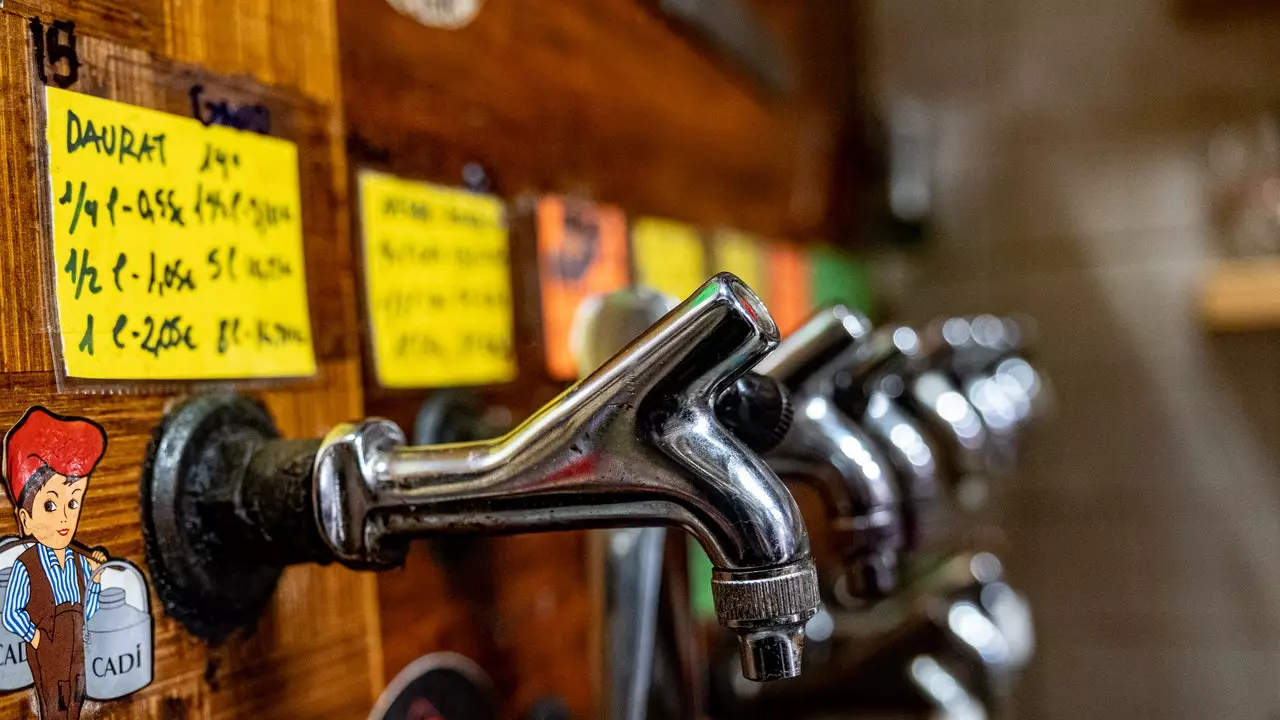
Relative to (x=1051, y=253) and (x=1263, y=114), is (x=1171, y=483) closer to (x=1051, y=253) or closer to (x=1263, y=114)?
(x=1051, y=253)

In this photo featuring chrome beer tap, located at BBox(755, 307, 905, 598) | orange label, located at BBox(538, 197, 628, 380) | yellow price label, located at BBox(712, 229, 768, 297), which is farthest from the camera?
yellow price label, located at BBox(712, 229, 768, 297)

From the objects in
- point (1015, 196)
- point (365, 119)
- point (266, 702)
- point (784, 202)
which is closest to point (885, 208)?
point (1015, 196)

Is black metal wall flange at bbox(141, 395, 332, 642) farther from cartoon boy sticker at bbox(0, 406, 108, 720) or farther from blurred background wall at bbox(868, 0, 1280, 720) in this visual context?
blurred background wall at bbox(868, 0, 1280, 720)

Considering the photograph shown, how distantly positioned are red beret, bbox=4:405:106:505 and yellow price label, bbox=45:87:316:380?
2 cm

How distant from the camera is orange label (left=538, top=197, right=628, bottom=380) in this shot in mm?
657

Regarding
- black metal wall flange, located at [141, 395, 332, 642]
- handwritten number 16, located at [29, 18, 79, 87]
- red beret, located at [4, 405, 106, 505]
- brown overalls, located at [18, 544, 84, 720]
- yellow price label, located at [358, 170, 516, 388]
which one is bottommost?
brown overalls, located at [18, 544, 84, 720]

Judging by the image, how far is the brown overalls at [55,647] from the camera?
0.32 m

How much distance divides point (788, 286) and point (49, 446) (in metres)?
0.88

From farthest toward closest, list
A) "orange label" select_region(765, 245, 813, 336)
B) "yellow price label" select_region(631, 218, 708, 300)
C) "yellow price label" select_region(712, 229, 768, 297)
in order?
"orange label" select_region(765, 245, 813, 336) < "yellow price label" select_region(712, 229, 768, 297) < "yellow price label" select_region(631, 218, 708, 300)

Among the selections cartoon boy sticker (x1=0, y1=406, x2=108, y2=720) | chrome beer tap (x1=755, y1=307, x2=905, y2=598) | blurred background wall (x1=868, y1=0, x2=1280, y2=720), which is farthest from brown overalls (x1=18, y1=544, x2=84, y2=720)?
blurred background wall (x1=868, y1=0, x2=1280, y2=720)

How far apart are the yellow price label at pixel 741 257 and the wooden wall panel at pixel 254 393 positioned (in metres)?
0.50

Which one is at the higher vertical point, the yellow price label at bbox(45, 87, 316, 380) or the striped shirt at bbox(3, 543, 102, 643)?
the yellow price label at bbox(45, 87, 316, 380)

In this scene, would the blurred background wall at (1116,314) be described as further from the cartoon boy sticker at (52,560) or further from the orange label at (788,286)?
the cartoon boy sticker at (52,560)

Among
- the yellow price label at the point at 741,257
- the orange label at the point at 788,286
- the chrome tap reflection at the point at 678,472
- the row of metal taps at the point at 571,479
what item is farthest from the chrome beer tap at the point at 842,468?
the orange label at the point at 788,286
